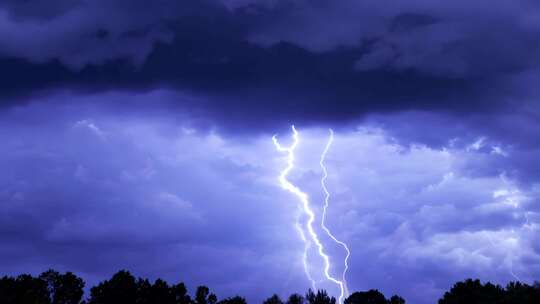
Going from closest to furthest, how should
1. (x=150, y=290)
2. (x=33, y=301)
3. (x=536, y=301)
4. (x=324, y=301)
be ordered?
1. (x=536, y=301)
2. (x=33, y=301)
3. (x=150, y=290)
4. (x=324, y=301)

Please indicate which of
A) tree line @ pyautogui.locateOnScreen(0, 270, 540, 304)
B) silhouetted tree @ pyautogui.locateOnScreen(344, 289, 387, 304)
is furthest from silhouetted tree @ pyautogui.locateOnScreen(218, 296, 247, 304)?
silhouetted tree @ pyautogui.locateOnScreen(344, 289, 387, 304)

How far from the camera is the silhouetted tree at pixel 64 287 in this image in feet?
350

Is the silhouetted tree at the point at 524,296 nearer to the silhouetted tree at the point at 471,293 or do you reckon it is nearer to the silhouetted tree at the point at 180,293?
the silhouetted tree at the point at 471,293

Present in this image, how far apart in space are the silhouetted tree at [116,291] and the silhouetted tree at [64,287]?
3757 millimetres

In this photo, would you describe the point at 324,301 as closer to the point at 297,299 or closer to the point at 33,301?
the point at 297,299

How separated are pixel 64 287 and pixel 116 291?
32.5 feet

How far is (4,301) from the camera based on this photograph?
3942 inches

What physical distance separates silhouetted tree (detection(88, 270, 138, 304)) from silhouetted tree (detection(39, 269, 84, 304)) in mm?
3757

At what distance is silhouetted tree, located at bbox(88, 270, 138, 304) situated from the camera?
10419cm

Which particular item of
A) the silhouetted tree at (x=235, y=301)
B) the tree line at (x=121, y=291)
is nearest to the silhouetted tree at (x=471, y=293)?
the tree line at (x=121, y=291)

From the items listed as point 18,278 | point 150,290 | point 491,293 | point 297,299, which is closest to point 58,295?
point 18,278

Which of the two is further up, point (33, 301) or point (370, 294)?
point (370, 294)

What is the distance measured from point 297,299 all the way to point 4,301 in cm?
5382

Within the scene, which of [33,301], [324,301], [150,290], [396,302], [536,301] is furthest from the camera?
[396,302]
